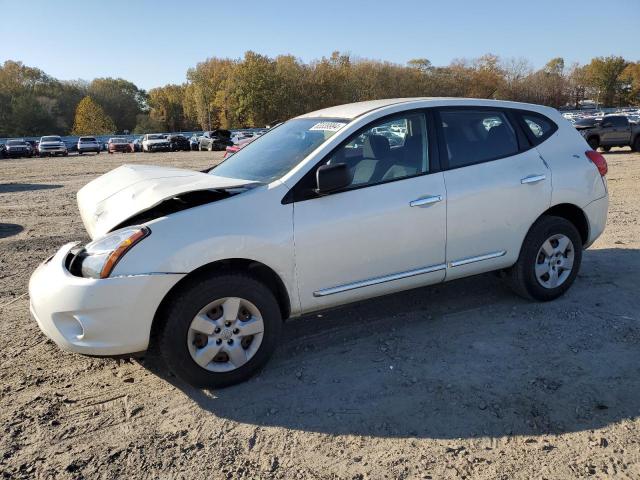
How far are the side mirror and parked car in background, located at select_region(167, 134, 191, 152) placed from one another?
149 feet

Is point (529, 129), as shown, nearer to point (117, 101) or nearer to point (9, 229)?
point (9, 229)

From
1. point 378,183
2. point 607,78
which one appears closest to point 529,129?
point 378,183

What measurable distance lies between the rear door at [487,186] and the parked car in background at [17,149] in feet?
147

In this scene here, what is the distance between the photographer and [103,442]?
9.17 feet

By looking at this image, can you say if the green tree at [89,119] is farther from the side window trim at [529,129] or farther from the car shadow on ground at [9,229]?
the side window trim at [529,129]

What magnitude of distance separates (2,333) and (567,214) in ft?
16.1

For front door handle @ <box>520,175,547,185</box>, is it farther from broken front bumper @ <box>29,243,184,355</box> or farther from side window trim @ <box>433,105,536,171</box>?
broken front bumper @ <box>29,243,184,355</box>

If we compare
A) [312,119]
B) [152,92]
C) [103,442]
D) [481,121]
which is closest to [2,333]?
[103,442]

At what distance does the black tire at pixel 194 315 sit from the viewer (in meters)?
3.07

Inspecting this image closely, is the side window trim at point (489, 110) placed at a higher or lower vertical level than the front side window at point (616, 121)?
lower

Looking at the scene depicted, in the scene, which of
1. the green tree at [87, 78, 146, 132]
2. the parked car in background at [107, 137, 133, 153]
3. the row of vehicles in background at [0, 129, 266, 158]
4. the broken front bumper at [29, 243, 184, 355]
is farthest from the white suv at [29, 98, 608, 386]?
the green tree at [87, 78, 146, 132]

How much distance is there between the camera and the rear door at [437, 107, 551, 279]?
3.93m

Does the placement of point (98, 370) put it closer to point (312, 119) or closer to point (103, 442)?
point (103, 442)

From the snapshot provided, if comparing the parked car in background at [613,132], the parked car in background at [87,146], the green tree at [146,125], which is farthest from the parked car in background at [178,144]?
the green tree at [146,125]
